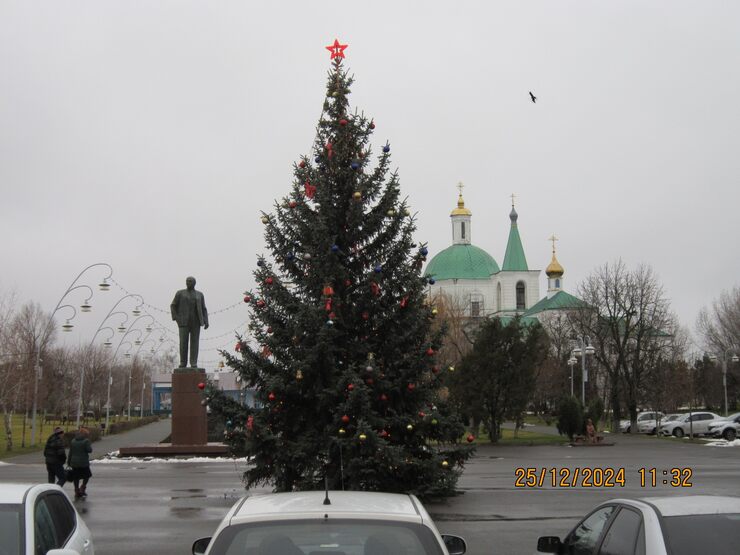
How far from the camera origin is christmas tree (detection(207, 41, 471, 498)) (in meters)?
14.5

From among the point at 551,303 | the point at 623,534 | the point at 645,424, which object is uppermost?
the point at 551,303

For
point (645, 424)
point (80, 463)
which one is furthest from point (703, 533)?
point (645, 424)

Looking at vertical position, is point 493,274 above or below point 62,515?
above

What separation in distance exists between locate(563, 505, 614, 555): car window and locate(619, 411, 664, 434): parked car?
48.4 meters

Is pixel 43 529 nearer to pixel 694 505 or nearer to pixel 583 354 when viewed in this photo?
pixel 694 505

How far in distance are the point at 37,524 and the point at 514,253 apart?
11707cm

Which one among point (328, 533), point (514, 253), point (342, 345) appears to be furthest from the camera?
point (514, 253)

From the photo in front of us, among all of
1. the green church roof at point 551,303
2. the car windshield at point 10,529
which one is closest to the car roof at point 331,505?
the car windshield at point 10,529

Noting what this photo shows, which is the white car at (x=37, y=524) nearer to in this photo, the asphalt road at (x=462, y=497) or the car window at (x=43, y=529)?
the car window at (x=43, y=529)

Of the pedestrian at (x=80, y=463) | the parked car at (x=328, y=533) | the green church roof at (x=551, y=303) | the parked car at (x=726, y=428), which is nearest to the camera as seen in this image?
the parked car at (x=328, y=533)

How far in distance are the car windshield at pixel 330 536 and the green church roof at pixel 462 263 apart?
109723 mm

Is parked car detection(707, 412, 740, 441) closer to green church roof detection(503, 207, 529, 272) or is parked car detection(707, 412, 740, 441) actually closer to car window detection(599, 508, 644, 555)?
car window detection(599, 508, 644, 555)

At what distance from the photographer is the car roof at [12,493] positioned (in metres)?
6.57

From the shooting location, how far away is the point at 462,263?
11688cm
